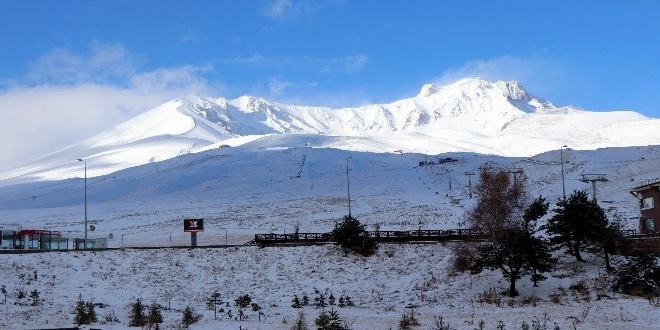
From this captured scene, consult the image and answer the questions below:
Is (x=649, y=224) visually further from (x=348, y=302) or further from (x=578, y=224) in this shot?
(x=348, y=302)

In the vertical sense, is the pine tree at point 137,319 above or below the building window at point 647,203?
below

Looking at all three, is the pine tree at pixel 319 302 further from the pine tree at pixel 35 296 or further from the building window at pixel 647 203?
the building window at pixel 647 203

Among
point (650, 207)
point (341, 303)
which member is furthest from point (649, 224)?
point (341, 303)

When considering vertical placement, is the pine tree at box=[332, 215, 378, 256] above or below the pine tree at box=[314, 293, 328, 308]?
above

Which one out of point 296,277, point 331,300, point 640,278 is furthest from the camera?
point 296,277

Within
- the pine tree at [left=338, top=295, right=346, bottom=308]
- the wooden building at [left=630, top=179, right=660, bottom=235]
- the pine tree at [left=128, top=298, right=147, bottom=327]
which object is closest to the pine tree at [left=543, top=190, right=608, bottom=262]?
the wooden building at [left=630, top=179, right=660, bottom=235]

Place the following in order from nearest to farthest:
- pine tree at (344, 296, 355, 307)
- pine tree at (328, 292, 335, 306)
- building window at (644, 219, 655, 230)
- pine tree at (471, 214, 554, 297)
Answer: pine tree at (344, 296, 355, 307) < pine tree at (328, 292, 335, 306) < pine tree at (471, 214, 554, 297) < building window at (644, 219, 655, 230)

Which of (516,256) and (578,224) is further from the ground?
(578,224)

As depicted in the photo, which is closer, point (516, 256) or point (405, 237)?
point (516, 256)

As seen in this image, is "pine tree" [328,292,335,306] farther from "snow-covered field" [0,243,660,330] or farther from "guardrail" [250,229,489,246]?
"guardrail" [250,229,489,246]

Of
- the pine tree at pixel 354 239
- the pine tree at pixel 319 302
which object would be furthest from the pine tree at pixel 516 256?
the pine tree at pixel 354 239

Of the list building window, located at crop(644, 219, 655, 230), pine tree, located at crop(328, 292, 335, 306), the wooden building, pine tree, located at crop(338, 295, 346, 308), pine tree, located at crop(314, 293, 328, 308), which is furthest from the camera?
building window, located at crop(644, 219, 655, 230)

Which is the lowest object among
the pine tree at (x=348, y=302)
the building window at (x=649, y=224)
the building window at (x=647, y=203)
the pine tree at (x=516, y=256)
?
the pine tree at (x=348, y=302)

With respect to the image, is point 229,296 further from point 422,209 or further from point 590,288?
point 422,209
